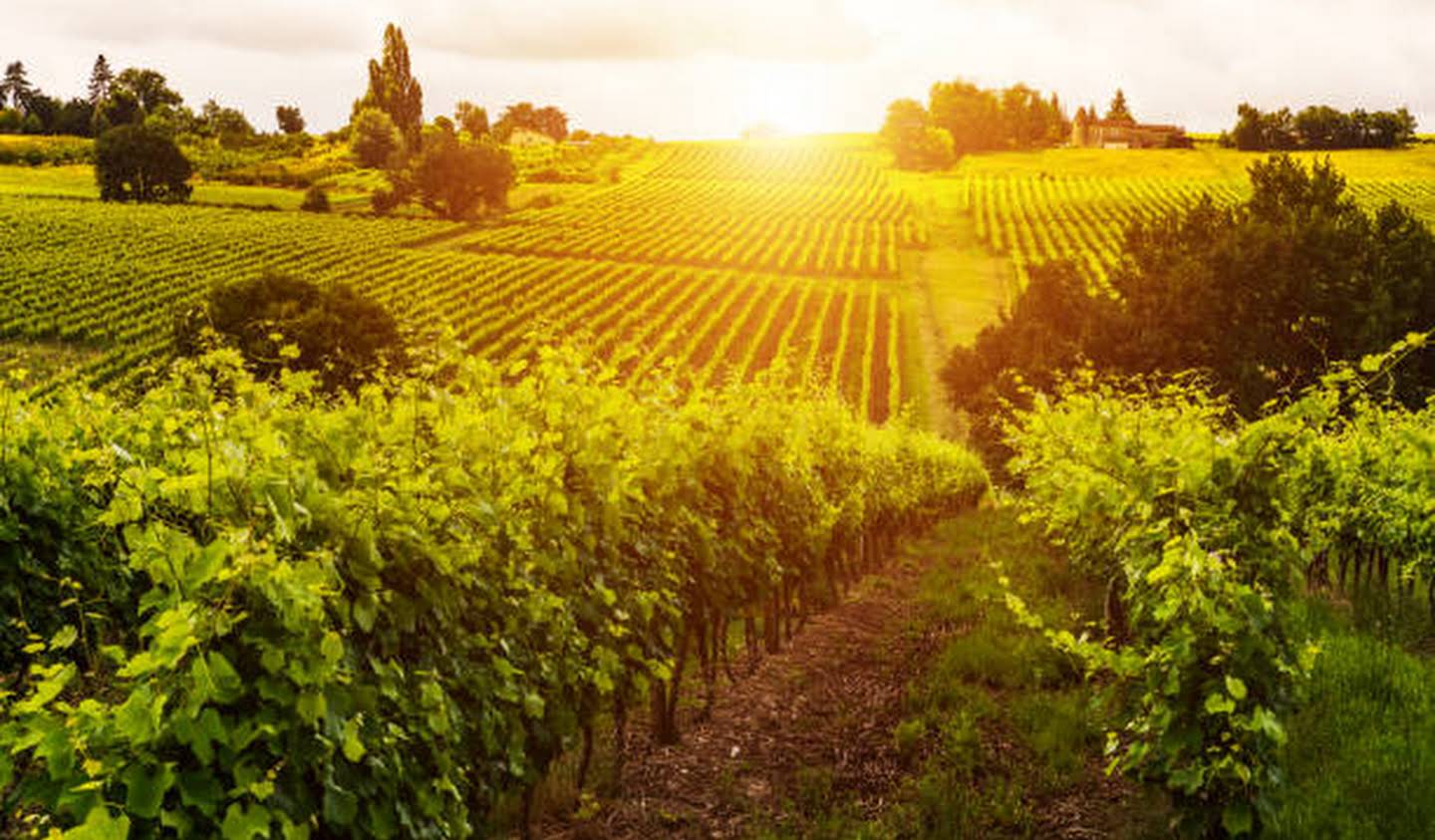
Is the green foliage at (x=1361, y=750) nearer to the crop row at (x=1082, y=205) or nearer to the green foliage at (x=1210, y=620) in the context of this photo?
the green foliage at (x=1210, y=620)

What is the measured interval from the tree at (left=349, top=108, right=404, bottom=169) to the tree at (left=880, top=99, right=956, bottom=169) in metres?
78.0

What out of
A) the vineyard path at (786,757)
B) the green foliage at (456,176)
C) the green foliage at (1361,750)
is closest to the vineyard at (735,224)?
the green foliage at (456,176)

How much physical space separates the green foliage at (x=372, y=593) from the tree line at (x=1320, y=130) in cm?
16696

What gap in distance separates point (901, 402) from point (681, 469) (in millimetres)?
55305

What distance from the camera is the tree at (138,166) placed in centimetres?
10144

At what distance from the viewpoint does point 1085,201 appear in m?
120

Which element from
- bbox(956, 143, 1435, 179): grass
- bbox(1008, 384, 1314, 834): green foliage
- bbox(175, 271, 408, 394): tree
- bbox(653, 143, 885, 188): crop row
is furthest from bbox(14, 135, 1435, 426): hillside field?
bbox(1008, 384, 1314, 834): green foliage

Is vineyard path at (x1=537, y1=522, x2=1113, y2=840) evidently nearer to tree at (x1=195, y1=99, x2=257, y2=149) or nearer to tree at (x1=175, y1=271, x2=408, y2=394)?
tree at (x1=175, y1=271, x2=408, y2=394)

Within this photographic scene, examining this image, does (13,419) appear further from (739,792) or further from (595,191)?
(595,191)

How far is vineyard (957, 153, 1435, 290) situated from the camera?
319ft

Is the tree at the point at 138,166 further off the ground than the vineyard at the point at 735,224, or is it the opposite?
the tree at the point at 138,166

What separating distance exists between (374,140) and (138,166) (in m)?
39.3

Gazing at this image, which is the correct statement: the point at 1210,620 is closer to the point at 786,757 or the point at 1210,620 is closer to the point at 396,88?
the point at 786,757

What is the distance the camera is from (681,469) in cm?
859
